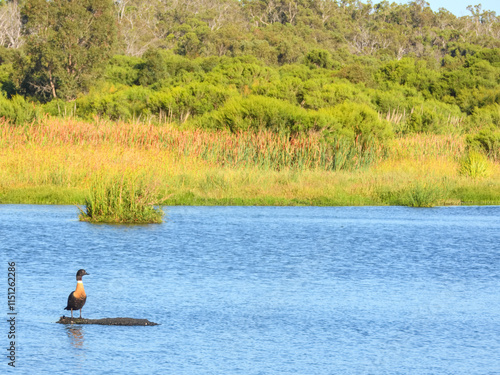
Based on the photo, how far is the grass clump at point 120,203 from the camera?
1745cm

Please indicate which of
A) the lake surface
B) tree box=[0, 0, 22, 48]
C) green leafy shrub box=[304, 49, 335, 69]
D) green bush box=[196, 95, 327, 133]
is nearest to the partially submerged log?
the lake surface

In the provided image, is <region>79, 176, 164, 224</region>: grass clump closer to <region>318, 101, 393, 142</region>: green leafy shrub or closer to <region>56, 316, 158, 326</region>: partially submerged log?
<region>56, 316, 158, 326</region>: partially submerged log

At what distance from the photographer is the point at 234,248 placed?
47.1 ft

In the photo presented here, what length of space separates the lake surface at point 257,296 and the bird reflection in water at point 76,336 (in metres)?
0.02

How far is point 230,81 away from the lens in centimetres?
5200

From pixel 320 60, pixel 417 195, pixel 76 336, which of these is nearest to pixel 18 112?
pixel 417 195

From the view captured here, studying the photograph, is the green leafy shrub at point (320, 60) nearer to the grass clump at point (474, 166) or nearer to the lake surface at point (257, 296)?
the grass clump at point (474, 166)

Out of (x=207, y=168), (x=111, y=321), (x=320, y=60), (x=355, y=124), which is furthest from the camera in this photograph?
(x=320, y=60)

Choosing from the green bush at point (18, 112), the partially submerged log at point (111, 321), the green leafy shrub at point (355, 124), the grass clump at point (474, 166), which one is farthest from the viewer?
the green leafy shrub at point (355, 124)

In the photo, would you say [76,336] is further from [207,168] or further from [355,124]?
[355,124]

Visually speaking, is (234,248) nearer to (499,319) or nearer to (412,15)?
(499,319)

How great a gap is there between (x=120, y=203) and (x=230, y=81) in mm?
35340

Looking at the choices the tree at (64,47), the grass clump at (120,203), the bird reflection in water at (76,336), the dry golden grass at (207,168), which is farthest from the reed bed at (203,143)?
the tree at (64,47)

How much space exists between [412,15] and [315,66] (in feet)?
174
